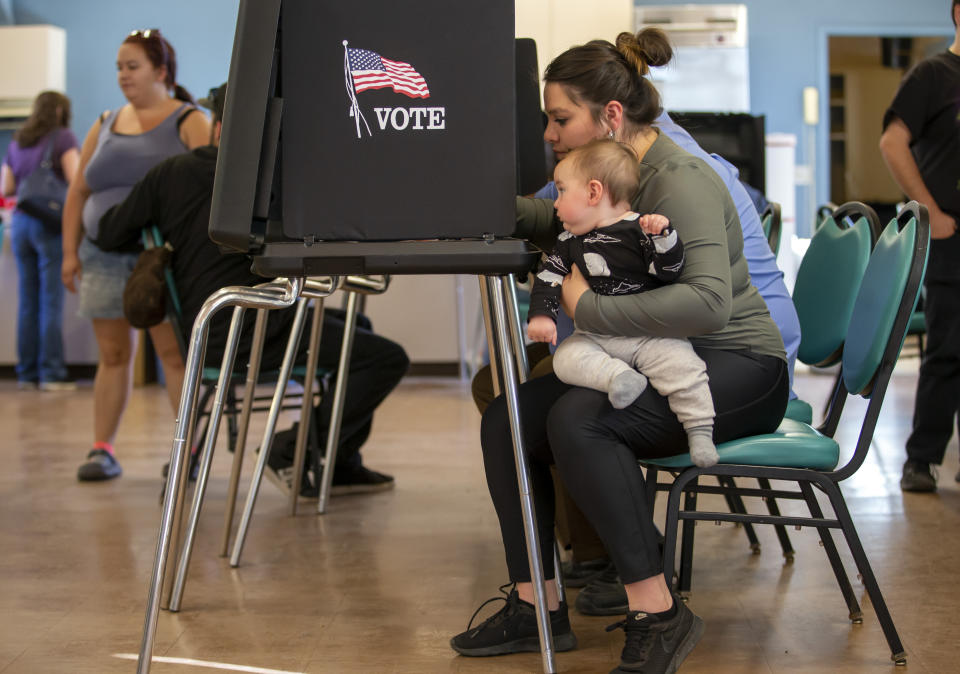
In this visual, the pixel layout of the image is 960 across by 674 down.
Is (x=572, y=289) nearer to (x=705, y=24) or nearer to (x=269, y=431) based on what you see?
(x=269, y=431)

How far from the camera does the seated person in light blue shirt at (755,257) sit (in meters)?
1.81

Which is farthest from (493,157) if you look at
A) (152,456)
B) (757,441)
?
(152,456)

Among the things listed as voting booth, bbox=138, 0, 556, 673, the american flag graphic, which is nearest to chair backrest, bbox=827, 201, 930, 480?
voting booth, bbox=138, 0, 556, 673

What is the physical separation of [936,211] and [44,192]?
176 inches

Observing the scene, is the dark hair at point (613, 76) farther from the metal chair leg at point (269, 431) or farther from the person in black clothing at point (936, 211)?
the person in black clothing at point (936, 211)

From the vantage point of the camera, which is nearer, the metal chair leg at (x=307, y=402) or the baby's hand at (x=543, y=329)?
the baby's hand at (x=543, y=329)

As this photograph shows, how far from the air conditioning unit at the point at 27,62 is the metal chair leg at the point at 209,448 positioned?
21.5ft

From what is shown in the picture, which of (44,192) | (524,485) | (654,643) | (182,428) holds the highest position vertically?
(44,192)

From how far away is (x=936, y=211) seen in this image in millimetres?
3000

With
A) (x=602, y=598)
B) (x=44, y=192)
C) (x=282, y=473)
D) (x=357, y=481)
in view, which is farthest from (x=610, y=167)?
(x=44, y=192)

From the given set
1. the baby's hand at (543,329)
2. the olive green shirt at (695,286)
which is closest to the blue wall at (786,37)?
the olive green shirt at (695,286)

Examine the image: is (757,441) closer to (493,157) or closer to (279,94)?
(493,157)

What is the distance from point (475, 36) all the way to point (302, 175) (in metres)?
0.29

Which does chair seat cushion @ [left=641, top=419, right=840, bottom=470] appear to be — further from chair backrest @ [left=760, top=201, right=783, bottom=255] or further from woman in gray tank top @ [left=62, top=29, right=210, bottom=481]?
woman in gray tank top @ [left=62, top=29, right=210, bottom=481]
